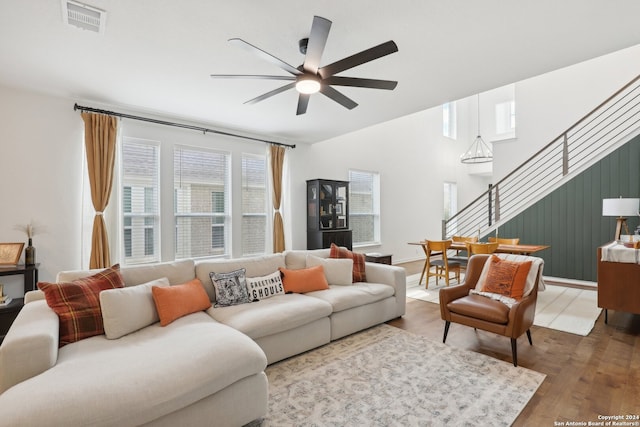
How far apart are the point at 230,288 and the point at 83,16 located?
2.38 metres

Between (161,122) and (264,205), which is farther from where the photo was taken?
(264,205)

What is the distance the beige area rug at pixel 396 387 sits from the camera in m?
1.96

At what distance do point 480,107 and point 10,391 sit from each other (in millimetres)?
10996

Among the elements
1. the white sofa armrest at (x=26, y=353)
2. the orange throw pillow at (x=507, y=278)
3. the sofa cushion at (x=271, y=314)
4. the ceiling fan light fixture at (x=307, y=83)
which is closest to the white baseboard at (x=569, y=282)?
the orange throw pillow at (x=507, y=278)

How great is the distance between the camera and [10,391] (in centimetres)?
148

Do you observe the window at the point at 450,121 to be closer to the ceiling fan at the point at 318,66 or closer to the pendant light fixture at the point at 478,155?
the pendant light fixture at the point at 478,155

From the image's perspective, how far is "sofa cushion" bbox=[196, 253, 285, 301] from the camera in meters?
3.07

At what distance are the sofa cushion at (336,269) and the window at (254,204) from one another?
6.59 ft

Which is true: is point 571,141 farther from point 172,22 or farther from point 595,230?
point 172,22

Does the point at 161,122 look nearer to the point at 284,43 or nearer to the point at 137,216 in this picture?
the point at 137,216

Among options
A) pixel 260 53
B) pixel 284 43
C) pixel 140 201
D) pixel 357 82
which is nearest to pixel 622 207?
pixel 357 82

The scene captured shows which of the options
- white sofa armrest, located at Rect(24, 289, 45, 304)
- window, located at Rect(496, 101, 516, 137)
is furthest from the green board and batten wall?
white sofa armrest, located at Rect(24, 289, 45, 304)

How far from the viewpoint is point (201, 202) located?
16.3ft

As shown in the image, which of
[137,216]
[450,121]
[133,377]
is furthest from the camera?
[450,121]
